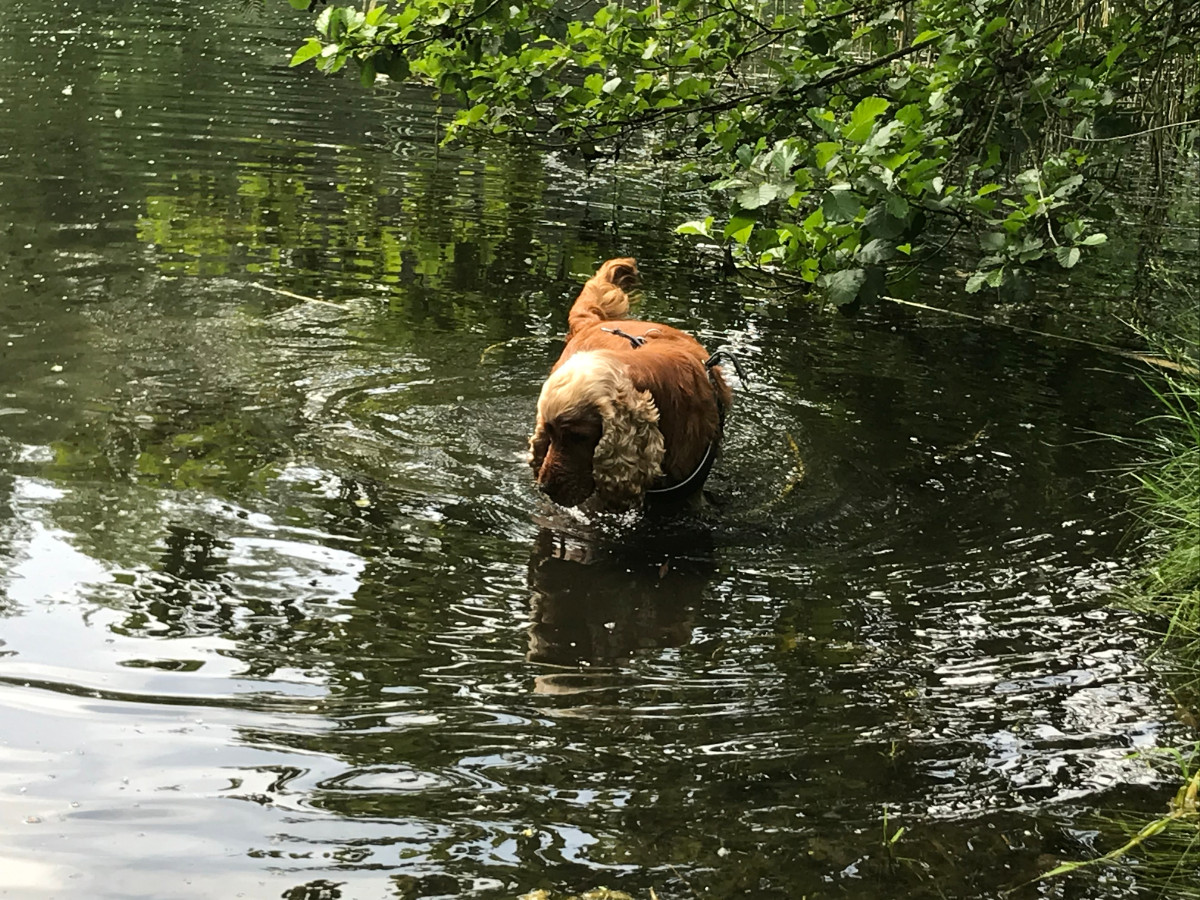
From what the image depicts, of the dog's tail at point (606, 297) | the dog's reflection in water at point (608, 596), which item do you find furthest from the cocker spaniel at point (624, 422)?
the dog's tail at point (606, 297)

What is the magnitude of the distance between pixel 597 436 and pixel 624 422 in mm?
140

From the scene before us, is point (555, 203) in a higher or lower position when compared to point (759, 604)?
higher

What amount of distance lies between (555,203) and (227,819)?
408 inches

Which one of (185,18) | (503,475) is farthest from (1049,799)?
(185,18)

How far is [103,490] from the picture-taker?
18.5 ft

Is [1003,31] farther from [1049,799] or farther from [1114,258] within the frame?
[1114,258]

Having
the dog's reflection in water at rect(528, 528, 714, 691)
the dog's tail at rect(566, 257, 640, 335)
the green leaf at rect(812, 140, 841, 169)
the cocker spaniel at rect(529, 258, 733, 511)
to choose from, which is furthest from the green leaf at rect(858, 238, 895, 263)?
the dog's reflection in water at rect(528, 528, 714, 691)

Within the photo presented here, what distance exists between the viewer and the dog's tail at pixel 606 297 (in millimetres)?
6738

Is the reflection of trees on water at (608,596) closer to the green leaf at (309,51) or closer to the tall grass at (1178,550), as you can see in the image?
the tall grass at (1178,550)

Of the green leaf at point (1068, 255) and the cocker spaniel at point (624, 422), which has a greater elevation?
the green leaf at point (1068, 255)

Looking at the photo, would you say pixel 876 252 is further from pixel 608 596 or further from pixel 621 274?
pixel 608 596

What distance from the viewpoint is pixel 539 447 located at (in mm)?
5875

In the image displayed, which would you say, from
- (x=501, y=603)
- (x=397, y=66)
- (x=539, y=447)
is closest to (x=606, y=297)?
(x=539, y=447)

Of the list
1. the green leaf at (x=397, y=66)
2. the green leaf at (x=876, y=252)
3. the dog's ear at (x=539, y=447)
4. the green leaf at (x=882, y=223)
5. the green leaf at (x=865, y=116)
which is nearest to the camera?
the dog's ear at (x=539, y=447)
